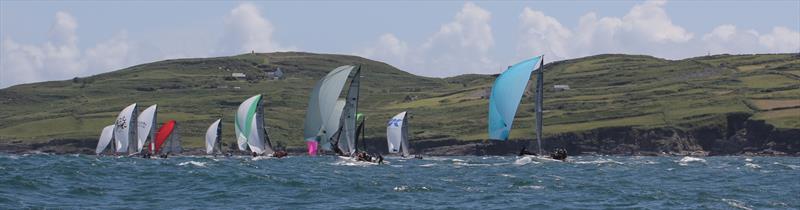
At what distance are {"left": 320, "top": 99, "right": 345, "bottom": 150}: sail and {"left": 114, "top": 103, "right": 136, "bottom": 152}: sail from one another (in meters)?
47.8

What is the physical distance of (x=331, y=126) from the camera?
102m

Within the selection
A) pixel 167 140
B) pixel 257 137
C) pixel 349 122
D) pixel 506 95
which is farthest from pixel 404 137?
pixel 506 95

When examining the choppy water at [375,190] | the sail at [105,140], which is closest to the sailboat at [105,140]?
the sail at [105,140]

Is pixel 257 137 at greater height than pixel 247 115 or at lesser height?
lesser

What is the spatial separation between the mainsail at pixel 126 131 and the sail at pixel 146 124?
224cm

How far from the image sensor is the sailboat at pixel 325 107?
99562 mm

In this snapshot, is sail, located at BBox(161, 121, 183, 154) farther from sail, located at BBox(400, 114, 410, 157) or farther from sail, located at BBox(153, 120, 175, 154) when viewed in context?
sail, located at BBox(400, 114, 410, 157)

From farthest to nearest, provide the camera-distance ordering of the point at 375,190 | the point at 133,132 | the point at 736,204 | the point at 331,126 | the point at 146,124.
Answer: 1. the point at 146,124
2. the point at 133,132
3. the point at 331,126
4. the point at 375,190
5. the point at 736,204

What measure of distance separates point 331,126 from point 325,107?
235 cm

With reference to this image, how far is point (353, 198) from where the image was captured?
5838cm

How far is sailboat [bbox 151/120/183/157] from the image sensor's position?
161 m

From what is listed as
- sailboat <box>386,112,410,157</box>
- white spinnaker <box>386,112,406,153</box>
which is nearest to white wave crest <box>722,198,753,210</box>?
sailboat <box>386,112,410,157</box>

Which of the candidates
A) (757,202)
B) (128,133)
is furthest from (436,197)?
(128,133)

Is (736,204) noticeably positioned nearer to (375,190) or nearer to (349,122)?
(375,190)
